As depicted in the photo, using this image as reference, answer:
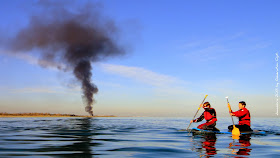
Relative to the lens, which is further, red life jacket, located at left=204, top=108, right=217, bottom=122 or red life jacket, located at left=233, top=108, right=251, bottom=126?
red life jacket, located at left=233, top=108, right=251, bottom=126

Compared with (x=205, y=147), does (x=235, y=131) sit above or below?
above

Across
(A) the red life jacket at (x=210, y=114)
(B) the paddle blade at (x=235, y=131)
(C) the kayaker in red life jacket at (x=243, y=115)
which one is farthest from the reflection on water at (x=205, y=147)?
(C) the kayaker in red life jacket at (x=243, y=115)

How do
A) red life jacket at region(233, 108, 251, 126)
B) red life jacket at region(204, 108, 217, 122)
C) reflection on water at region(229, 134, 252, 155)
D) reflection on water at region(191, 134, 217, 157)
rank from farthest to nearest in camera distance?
red life jacket at region(233, 108, 251, 126) → red life jacket at region(204, 108, 217, 122) → reflection on water at region(229, 134, 252, 155) → reflection on water at region(191, 134, 217, 157)

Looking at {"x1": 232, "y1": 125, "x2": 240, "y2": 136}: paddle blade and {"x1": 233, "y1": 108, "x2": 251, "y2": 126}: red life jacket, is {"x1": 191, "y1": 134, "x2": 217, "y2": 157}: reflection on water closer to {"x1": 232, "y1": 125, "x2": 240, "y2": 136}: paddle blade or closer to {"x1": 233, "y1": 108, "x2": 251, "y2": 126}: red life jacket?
{"x1": 232, "y1": 125, "x2": 240, "y2": 136}: paddle blade

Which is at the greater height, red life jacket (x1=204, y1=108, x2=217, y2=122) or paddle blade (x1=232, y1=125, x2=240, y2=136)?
red life jacket (x1=204, y1=108, x2=217, y2=122)

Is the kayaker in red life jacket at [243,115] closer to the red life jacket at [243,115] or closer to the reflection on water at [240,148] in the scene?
the red life jacket at [243,115]

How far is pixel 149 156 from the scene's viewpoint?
10.8 meters

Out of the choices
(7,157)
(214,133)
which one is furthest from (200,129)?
(7,157)

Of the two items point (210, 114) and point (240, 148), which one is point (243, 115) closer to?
point (210, 114)

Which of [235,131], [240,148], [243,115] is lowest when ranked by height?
[240,148]

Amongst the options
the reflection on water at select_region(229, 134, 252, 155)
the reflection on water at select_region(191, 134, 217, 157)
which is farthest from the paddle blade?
the reflection on water at select_region(229, 134, 252, 155)

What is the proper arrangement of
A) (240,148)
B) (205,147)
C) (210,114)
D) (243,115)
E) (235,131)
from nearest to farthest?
1. (240,148)
2. (205,147)
3. (235,131)
4. (210,114)
5. (243,115)

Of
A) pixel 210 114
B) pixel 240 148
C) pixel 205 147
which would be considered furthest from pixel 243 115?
pixel 205 147

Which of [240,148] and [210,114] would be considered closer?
[240,148]
